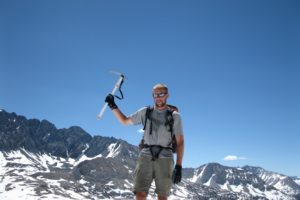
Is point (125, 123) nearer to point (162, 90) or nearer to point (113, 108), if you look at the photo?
point (113, 108)

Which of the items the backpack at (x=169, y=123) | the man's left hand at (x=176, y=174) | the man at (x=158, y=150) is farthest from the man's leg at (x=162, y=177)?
the backpack at (x=169, y=123)

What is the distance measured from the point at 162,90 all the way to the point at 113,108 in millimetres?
1291

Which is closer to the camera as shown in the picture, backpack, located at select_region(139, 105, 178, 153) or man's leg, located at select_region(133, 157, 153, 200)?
man's leg, located at select_region(133, 157, 153, 200)

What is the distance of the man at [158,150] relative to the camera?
24.7ft

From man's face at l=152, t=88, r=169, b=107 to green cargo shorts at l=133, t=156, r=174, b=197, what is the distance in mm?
1235

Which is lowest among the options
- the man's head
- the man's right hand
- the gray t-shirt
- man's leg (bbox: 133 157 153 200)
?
man's leg (bbox: 133 157 153 200)

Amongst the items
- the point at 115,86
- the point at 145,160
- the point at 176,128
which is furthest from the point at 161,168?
the point at 115,86

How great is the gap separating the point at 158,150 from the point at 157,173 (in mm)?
499

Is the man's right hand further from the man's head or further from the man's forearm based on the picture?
the man's head

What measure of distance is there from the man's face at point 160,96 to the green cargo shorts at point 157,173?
1235 millimetres

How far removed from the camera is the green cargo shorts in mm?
A: 7504

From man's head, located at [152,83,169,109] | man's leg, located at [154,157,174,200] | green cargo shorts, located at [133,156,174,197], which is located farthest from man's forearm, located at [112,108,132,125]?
man's leg, located at [154,157,174,200]

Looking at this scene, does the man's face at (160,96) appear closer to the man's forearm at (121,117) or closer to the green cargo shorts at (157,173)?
the man's forearm at (121,117)

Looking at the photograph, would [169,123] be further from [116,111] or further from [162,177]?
[116,111]
